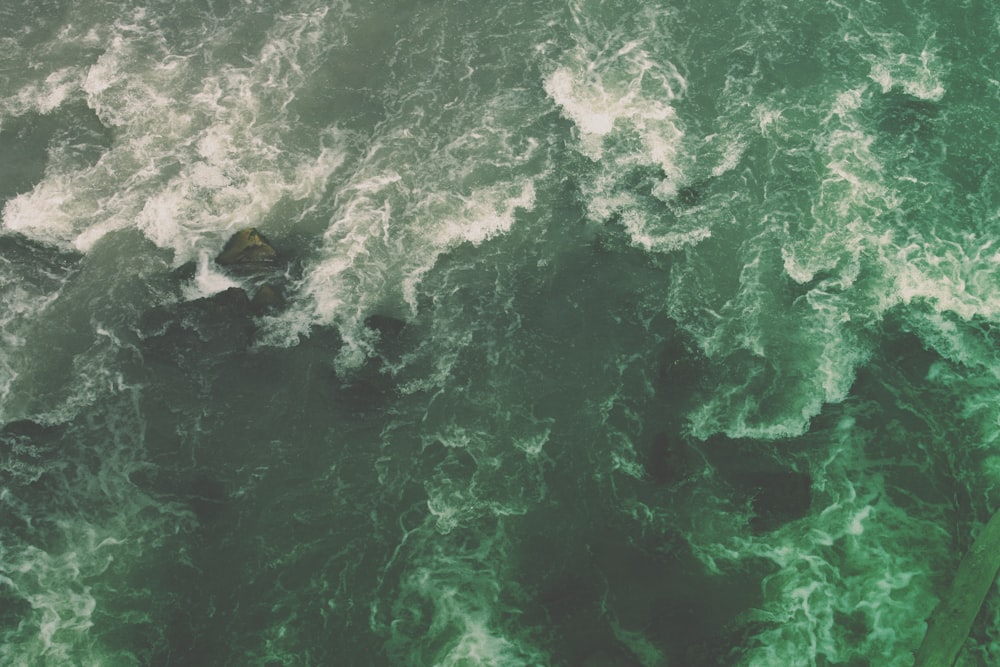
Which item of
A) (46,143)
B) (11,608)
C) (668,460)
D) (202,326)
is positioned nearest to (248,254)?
(202,326)

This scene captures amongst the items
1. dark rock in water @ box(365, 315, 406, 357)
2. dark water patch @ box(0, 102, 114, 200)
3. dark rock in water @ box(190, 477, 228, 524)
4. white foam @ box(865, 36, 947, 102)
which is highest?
white foam @ box(865, 36, 947, 102)

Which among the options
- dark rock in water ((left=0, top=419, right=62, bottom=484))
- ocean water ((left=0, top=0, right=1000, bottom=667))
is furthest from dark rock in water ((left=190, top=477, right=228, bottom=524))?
dark rock in water ((left=0, top=419, right=62, bottom=484))

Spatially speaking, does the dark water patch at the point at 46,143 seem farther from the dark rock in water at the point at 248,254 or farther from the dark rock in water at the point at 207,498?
the dark rock in water at the point at 207,498

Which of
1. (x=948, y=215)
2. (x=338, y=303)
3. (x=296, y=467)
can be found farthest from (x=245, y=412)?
(x=948, y=215)

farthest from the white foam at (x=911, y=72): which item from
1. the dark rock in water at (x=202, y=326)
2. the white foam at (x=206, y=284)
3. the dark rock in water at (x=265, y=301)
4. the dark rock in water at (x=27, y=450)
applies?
the dark rock in water at (x=27, y=450)

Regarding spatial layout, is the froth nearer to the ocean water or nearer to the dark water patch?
the ocean water
